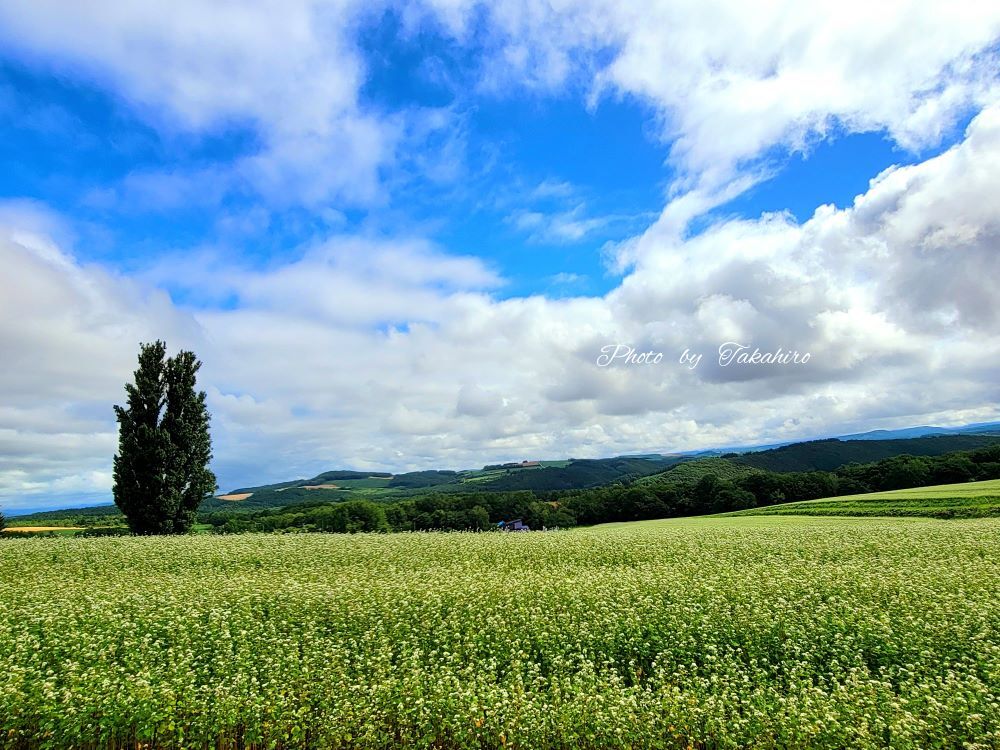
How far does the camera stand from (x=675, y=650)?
11.1m

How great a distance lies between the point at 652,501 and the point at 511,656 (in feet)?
274

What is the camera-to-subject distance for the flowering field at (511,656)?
7.84 meters

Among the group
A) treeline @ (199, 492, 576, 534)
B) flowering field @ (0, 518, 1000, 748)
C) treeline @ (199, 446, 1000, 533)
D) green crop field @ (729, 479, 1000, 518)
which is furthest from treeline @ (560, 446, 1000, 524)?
flowering field @ (0, 518, 1000, 748)

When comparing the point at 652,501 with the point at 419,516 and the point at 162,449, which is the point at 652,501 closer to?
the point at 419,516

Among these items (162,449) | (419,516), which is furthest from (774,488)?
(162,449)

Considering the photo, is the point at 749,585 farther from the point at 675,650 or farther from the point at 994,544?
the point at 994,544

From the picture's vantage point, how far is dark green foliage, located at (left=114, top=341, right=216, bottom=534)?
37.2 metres

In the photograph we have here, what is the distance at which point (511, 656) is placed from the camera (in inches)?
414

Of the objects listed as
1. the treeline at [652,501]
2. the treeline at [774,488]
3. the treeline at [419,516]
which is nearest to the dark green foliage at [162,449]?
the treeline at [419,516]

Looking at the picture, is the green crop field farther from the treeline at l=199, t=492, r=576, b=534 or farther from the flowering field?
the treeline at l=199, t=492, r=576, b=534

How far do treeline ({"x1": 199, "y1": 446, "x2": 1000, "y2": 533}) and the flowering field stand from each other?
54.3 meters

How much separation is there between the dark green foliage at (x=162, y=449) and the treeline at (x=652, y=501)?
28.1 m

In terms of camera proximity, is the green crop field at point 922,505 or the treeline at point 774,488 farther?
the treeline at point 774,488

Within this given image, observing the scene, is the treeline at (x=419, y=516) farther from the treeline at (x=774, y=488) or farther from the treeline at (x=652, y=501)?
the treeline at (x=774, y=488)
